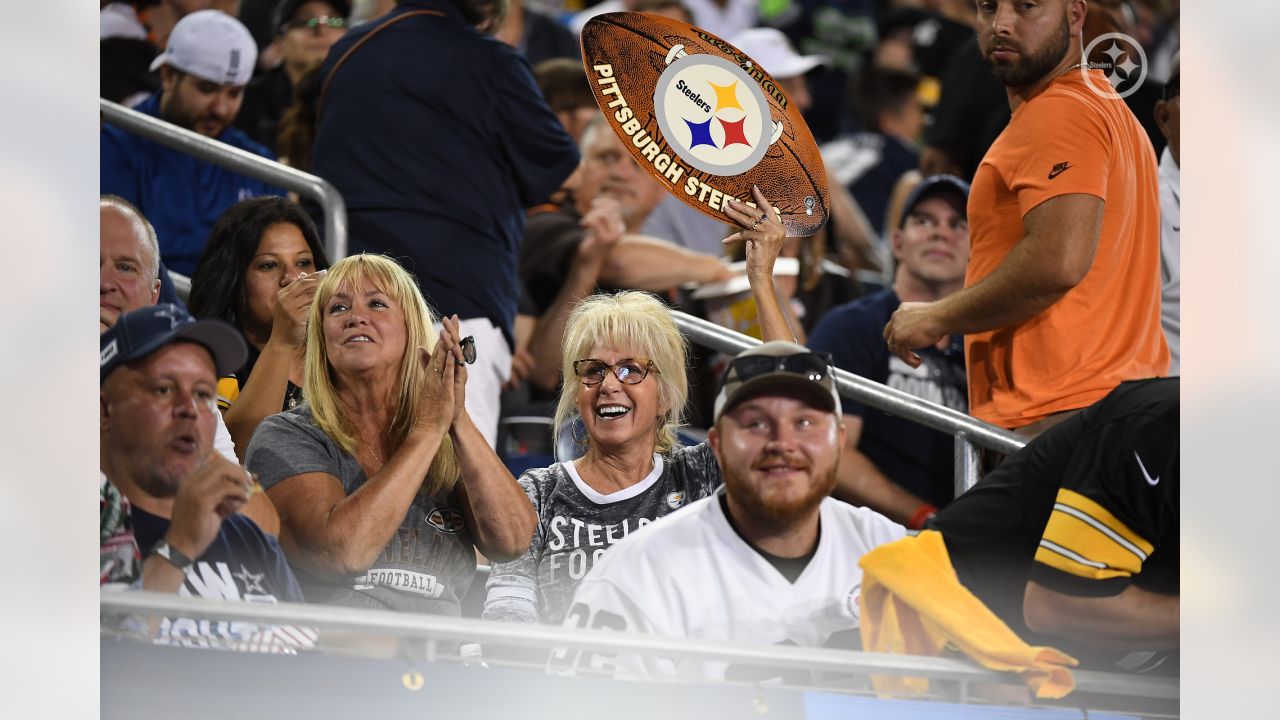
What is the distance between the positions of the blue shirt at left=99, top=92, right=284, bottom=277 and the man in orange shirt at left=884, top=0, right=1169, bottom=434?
120 centimetres

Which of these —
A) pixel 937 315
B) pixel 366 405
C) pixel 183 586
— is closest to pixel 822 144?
pixel 937 315

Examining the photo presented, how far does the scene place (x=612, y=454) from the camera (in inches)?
97.5

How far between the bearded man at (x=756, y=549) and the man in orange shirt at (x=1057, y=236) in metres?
0.39

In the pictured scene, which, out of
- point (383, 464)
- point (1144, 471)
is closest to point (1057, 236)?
point (1144, 471)

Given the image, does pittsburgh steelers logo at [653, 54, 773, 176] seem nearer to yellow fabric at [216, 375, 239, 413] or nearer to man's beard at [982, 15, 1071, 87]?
man's beard at [982, 15, 1071, 87]

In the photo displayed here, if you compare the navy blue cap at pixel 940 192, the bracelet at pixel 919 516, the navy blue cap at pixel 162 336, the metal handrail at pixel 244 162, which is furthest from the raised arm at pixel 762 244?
the navy blue cap at pixel 162 336

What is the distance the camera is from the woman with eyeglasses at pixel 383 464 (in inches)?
91.5

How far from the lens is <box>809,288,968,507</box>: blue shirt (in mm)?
2830

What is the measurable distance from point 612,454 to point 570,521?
12 cm

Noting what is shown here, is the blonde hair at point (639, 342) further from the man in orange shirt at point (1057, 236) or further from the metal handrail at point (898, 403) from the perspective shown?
the man in orange shirt at point (1057, 236)

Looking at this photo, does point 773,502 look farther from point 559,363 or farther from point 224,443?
point 224,443

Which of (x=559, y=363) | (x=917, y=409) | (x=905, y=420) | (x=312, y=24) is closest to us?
(x=917, y=409)
